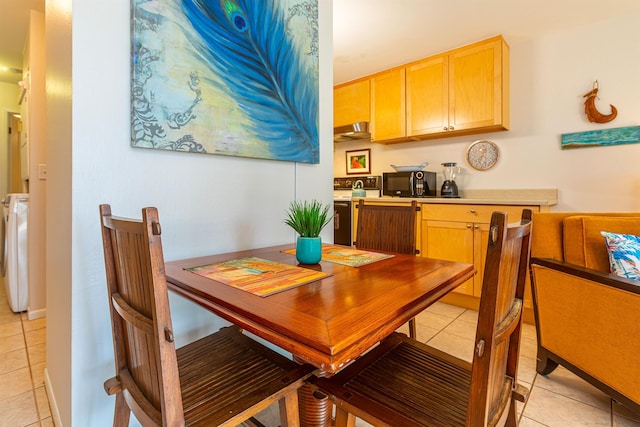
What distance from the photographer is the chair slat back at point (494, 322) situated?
632mm

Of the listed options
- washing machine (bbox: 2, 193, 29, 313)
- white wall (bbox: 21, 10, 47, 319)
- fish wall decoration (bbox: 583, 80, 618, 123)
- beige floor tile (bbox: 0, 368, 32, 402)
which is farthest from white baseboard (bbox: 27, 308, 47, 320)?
fish wall decoration (bbox: 583, 80, 618, 123)

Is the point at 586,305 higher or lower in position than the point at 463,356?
higher

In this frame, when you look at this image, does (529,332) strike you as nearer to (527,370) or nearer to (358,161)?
(527,370)

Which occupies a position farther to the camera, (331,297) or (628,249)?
(628,249)

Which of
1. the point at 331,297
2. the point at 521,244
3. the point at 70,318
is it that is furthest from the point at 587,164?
the point at 70,318

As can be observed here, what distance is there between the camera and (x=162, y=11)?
126cm

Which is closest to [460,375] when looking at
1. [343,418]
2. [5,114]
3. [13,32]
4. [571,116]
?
[343,418]

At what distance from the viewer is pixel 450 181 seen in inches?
129

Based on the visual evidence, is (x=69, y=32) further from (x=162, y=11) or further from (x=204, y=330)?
(x=204, y=330)

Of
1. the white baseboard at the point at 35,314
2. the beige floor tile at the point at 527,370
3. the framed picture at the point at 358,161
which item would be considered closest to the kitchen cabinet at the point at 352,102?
the framed picture at the point at 358,161

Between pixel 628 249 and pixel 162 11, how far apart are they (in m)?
2.21

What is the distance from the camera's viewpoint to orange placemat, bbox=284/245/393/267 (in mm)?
1236

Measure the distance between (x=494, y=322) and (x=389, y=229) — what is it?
109 cm

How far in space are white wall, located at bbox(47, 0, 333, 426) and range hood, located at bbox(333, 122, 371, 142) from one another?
243cm
